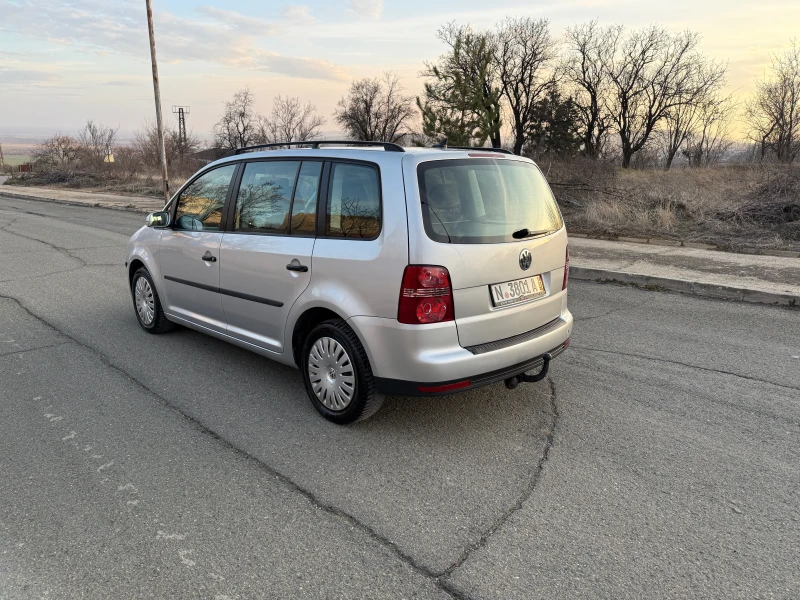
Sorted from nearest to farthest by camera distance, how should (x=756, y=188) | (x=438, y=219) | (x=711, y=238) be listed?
1. (x=438, y=219)
2. (x=711, y=238)
3. (x=756, y=188)

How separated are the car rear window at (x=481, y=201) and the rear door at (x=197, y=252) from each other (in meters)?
2.01

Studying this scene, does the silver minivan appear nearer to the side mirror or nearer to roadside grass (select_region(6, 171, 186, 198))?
the side mirror

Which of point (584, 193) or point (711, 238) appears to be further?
point (584, 193)

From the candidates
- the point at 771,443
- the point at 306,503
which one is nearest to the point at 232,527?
the point at 306,503

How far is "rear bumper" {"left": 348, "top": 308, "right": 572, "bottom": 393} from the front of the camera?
327 cm

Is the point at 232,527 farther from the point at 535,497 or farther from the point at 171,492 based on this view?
the point at 535,497

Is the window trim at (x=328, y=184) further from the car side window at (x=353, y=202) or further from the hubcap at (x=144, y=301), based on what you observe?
the hubcap at (x=144, y=301)

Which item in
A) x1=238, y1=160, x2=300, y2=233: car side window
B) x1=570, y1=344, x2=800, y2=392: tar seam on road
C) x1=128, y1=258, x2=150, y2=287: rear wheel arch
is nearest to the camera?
x1=238, y1=160, x2=300, y2=233: car side window

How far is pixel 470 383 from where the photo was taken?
11.1ft

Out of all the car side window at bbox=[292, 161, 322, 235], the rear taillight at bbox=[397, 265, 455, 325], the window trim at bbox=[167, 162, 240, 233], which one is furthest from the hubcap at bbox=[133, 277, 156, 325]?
the rear taillight at bbox=[397, 265, 455, 325]

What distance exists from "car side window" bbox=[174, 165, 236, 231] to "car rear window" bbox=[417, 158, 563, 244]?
203cm

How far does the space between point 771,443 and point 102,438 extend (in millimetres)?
4154

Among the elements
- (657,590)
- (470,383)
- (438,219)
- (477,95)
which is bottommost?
(657,590)

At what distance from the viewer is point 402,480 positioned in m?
3.13
